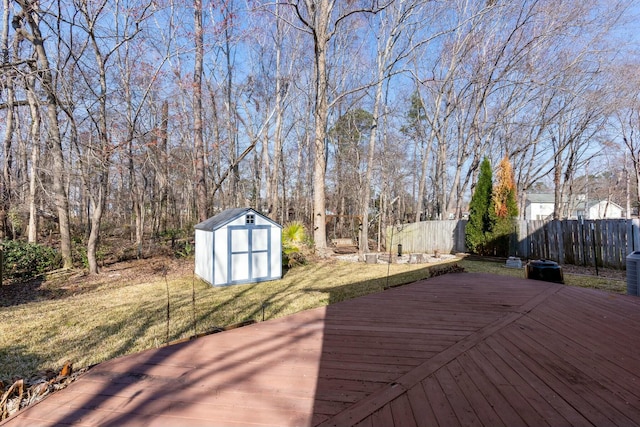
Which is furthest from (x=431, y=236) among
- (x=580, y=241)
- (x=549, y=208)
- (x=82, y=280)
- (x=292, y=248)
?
(x=549, y=208)

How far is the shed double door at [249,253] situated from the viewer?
6312 millimetres

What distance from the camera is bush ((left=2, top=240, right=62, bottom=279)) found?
21.8 feet

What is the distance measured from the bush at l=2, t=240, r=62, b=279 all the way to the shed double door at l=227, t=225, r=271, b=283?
4.73 m

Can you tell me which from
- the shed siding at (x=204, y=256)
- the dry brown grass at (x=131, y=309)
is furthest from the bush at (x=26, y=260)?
the shed siding at (x=204, y=256)

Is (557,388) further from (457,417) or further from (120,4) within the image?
(120,4)

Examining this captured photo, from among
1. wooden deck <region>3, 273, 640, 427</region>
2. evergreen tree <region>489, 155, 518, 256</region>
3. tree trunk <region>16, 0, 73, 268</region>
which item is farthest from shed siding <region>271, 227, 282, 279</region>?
evergreen tree <region>489, 155, 518, 256</region>

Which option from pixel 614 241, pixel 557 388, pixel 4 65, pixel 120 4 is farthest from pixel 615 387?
pixel 120 4

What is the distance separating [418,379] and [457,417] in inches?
13.1

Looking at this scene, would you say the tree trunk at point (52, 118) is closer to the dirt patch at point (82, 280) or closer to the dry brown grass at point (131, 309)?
the dirt patch at point (82, 280)

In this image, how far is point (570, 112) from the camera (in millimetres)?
14297

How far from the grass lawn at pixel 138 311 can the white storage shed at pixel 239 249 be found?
0.26m

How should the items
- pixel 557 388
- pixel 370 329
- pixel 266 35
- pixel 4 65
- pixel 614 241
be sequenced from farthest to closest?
pixel 266 35 < pixel 614 241 < pixel 4 65 < pixel 370 329 < pixel 557 388

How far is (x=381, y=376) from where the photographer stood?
1.73 meters

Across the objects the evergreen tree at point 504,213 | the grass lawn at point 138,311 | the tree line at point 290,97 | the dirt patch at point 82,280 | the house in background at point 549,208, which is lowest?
the grass lawn at point 138,311
